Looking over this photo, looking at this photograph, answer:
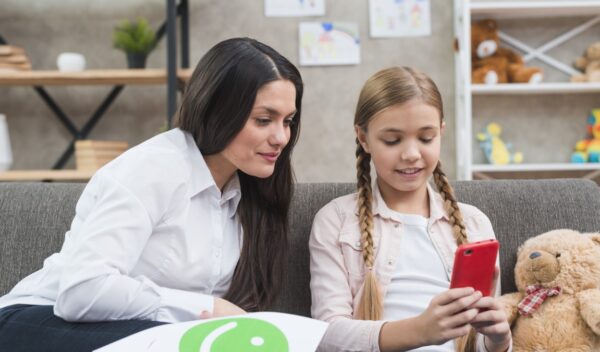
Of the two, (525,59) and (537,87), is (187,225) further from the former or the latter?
(525,59)

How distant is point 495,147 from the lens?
279cm

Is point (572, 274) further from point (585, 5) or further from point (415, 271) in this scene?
point (585, 5)

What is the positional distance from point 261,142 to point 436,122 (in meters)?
0.36

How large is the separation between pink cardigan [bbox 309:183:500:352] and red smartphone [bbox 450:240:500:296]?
9.3 inches

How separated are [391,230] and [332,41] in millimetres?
1766

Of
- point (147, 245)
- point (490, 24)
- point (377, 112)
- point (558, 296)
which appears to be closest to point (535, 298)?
point (558, 296)

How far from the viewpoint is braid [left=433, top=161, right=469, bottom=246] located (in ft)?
4.15

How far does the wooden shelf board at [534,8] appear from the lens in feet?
8.64

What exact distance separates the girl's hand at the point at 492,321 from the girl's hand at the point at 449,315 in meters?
0.02

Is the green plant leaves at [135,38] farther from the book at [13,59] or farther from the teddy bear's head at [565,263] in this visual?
the teddy bear's head at [565,263]

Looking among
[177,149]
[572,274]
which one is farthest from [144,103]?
[572,274]

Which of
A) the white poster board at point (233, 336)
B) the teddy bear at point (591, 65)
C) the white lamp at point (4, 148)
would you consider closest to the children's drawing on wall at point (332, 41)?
the teddy bear at point (591, 65)

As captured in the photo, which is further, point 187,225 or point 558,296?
point 558,296

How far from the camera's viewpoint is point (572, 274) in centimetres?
125
